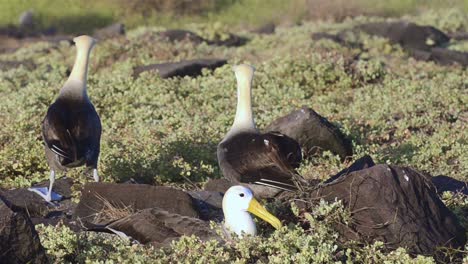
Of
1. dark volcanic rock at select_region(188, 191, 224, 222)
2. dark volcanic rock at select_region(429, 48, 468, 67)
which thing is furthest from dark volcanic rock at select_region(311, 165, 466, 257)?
dark volcanic rock at select_region(429, 48, 468, 67)

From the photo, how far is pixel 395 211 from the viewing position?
658 centimetres

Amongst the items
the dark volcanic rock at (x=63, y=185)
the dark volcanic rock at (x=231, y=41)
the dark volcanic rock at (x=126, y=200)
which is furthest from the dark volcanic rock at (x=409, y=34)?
the dark volcanic rock at (x=126, y=200)

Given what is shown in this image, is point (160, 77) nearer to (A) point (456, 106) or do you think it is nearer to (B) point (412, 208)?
(A) point (456, 106)

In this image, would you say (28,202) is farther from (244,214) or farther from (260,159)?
(244,214)

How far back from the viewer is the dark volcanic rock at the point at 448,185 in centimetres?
838

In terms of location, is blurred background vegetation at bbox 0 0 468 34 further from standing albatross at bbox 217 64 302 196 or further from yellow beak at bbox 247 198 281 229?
yellow beak at bbox 247 198 281 229

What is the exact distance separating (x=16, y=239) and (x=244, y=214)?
1628mm

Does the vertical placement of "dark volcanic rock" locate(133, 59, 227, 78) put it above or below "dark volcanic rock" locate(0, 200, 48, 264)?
below

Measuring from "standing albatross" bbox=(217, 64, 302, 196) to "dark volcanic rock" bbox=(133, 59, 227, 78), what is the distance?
23.0 feet

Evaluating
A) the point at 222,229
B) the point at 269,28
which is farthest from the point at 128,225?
the point at 269,28

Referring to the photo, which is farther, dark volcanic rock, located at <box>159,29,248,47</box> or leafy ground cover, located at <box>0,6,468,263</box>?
dark volcanic rock, located at <box>159,29,248,47</box>

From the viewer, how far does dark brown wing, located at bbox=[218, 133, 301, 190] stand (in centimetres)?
739

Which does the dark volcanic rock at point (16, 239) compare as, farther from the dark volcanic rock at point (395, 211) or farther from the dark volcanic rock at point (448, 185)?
the dark volcanic rock at point (448, 185)

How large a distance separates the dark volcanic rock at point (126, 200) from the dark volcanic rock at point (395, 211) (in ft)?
3.93
